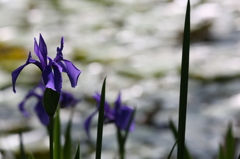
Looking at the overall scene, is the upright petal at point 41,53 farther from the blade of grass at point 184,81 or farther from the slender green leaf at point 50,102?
the blade of grass at point 184,81

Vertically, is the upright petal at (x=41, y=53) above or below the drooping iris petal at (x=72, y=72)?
above

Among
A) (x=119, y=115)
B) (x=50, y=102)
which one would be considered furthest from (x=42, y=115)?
(x=50, y=102)

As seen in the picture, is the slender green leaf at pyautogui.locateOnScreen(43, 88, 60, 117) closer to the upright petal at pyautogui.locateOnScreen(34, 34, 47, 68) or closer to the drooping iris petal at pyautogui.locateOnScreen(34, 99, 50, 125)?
the upright petal at pyautogui.locateOnScreen(34, 34, 47, 68)

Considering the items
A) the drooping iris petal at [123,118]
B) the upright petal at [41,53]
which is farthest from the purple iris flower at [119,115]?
the upright petal at [41,53]

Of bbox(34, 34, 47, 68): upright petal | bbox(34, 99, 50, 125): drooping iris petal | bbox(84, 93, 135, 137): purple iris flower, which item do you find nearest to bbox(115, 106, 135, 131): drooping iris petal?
bbox(84, 93, 135, 137): purple iris flower

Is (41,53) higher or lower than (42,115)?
higher

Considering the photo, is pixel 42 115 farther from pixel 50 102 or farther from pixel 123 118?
pixel 50 102

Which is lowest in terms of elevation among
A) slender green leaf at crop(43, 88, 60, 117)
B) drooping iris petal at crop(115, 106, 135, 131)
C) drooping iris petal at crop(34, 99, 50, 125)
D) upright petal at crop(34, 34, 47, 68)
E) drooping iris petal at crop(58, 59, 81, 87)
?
drooping iris petal at crop(115, 106, 135, 131)

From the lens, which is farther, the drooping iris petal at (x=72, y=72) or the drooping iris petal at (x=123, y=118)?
the drooping iris petal at (x=123, y=118)

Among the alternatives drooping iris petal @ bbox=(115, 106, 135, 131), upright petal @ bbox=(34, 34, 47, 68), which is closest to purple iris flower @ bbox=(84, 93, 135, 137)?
drooping iris petal @ bbox=(115, 106, 135, 131)

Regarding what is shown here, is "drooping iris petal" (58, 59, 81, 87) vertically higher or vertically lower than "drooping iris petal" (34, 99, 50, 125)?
higher

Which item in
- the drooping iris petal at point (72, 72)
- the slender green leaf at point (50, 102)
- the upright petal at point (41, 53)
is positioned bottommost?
the slender green leaf at point (50, 102)

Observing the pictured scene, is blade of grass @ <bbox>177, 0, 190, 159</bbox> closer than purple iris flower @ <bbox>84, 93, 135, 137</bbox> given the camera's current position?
Yes
